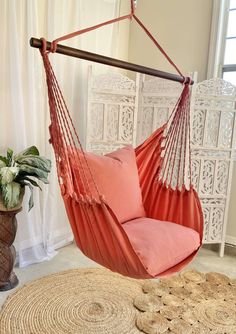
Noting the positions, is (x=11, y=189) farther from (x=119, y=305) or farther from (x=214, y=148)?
(x=214, y=148)

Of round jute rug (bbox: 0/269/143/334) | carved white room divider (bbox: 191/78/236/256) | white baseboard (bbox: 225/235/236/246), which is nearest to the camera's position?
round jute rug (bbox: 0/269/143/334)

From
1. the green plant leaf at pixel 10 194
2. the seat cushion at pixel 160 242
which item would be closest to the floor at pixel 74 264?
the green plant leaf at pixel 10 194

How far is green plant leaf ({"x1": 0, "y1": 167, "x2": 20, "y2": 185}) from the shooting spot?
203 cm

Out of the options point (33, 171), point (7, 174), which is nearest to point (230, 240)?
point (33, 171)

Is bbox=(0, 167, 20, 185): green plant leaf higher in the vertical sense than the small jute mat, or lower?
higher

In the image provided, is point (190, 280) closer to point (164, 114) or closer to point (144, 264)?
point (144, 264)

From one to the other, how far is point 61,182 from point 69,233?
1.52 metres

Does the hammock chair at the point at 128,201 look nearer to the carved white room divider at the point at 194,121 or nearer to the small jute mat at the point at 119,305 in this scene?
the small jute mat at the point at 119,305

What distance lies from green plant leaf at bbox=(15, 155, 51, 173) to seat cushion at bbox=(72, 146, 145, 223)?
34 centimetres

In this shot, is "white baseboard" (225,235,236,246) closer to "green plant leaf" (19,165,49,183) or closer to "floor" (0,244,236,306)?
"floor" (0,244,236,306)

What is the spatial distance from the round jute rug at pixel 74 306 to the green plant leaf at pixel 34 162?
82 cm

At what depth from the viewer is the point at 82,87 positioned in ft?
9.53

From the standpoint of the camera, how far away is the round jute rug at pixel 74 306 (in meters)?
1.87

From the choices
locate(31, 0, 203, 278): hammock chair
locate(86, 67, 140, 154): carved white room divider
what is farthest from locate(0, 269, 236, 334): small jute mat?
locate(86, 67, 140, 154): carved white room divider
